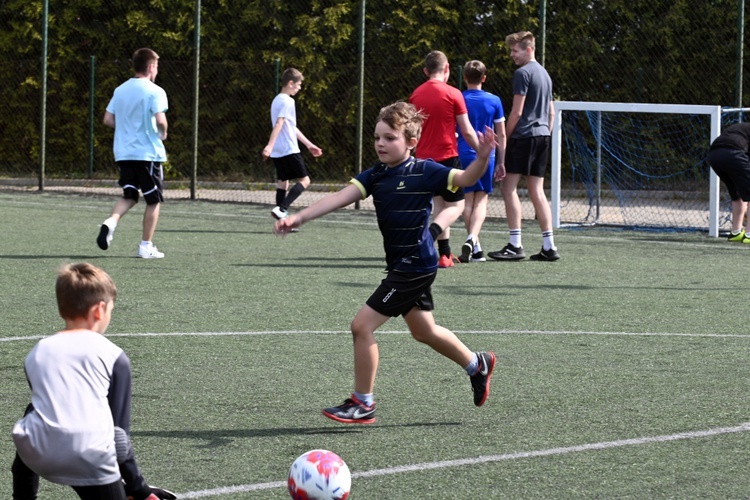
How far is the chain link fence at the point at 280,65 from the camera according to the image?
19766 millimetres

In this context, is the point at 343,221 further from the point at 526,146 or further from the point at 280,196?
the point at 526,146

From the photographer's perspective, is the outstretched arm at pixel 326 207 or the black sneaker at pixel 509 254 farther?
the black sneaker at pixel 509 254

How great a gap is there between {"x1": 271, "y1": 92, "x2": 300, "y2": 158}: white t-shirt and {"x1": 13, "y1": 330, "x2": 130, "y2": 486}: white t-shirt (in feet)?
38.4

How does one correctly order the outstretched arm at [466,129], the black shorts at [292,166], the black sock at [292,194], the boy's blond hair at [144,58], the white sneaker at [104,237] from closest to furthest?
1. the outstretched arm at [466,129]
2. the white sneaker at [104,237]
3. the boy's blond hair at [144,58]
4. the black sock at [292,194]
5. the black shorts at [292,166]

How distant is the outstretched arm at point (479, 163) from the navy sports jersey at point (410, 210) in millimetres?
66

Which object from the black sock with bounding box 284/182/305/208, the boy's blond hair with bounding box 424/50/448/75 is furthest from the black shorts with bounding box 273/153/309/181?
the boy's blond hair with bounding box 424/50/448/75

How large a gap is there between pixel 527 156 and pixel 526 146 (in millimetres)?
109

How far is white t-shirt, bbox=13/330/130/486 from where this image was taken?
144 inches

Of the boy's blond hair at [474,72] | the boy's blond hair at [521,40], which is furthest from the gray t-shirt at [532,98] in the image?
the boy's blond hair at [474,72]

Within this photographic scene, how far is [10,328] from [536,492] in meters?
4.38

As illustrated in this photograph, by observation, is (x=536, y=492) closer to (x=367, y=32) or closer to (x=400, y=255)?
(x=400, y=255)

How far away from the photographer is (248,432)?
5520 millimetres

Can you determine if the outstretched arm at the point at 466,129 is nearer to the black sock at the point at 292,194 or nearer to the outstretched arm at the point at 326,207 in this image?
the black sock at the point at 292,194

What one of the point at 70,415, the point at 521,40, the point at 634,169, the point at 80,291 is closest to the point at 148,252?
the point at 521,40
